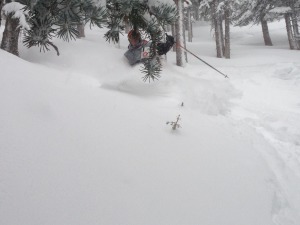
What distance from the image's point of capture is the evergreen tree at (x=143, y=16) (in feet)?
8.06

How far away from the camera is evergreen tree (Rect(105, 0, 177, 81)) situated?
246cm

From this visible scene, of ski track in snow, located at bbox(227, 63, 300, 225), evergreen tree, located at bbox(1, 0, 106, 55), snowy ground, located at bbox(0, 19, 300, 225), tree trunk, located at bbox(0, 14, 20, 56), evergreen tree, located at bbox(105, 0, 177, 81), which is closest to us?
snowy ground, located at bbox(0, 19, 300, 225)

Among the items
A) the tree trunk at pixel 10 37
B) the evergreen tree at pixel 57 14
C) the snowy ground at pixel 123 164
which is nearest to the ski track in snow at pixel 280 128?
the snowy ground at pixel 123 164

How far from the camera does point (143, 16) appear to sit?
8.48ft

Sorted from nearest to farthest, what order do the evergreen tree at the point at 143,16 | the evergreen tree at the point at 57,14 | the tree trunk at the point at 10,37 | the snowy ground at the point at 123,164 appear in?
the snowy ground at the point at 123,164, the evergreen tree at the point at 57,14, the evergreen tree at the point at 143,16, the tree trunk at the point at 10,37

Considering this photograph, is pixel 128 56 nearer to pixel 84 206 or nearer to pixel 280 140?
pixel 280 140

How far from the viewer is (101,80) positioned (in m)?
6.36

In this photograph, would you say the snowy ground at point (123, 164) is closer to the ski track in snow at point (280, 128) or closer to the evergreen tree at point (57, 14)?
the ski track in snow at point (280, 128)

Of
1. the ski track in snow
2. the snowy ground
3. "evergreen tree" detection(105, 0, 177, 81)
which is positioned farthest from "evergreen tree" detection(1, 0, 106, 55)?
the ski track in snow

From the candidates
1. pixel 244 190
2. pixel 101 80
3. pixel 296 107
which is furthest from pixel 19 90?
pixel 296 107

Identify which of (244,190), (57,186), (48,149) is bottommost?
(244,190)

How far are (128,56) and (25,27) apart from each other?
654 cm

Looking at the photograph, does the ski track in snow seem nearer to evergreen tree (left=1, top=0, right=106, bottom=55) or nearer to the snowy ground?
the snowy ground

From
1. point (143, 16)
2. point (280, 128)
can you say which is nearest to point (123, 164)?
point (143, 16)
